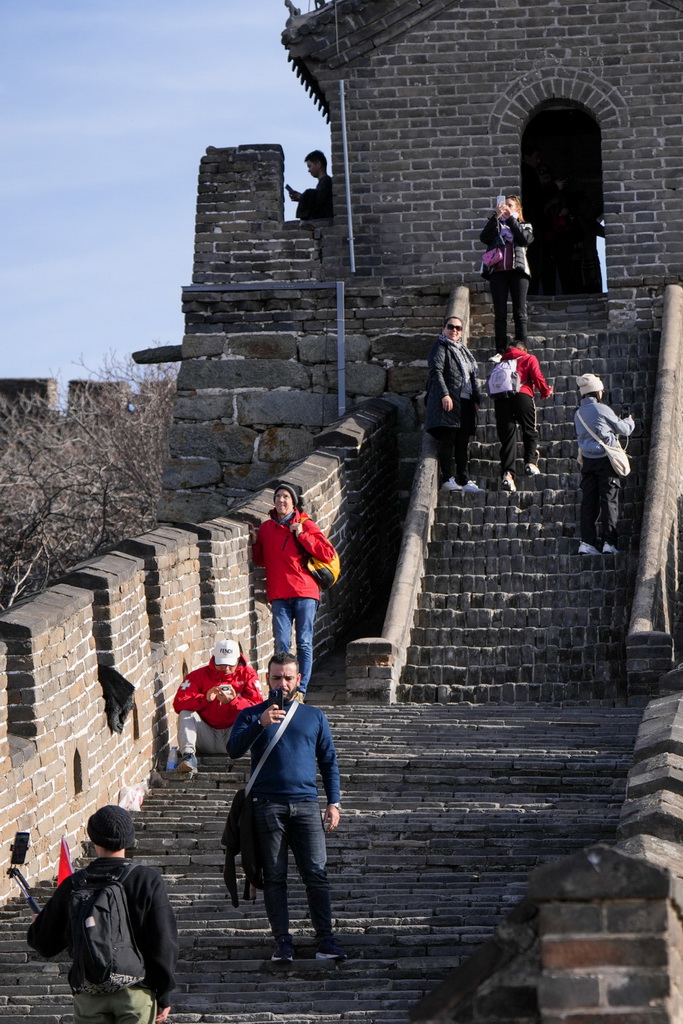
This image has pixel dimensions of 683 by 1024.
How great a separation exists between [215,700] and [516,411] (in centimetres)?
541

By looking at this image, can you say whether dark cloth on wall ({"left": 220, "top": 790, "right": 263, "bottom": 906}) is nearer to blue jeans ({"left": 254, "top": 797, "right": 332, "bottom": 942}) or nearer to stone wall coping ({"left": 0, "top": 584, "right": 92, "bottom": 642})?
blue jeans ({"left": 254, "top": 797, "right": 332, "bottom": 942})

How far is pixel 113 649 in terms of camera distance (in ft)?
33.9

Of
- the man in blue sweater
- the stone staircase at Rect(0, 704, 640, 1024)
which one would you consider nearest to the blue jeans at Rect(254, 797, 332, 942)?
the man in blue sweater

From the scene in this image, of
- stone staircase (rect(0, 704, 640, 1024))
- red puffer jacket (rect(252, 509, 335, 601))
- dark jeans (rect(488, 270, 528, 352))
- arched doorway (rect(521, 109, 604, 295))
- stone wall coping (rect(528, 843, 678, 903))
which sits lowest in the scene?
stone staircase (rect(0, 704, 640, 1024))

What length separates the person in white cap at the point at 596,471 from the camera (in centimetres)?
1415

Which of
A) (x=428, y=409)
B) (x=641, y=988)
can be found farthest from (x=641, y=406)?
(x=641, y=988)

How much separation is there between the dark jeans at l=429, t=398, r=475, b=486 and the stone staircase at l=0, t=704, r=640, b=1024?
12.2 feet

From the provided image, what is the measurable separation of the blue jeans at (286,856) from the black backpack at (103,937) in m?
1.79

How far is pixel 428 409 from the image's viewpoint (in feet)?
50.8

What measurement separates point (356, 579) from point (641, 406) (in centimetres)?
296

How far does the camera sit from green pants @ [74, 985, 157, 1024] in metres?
5.81

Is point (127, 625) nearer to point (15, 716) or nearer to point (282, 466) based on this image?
point (15, 716)

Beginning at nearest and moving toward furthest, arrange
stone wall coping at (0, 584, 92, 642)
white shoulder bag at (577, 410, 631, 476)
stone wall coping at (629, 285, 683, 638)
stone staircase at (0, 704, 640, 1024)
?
stone staircase at (0, 704, 640, 1024), stone wall coping at (0, 584, 92, 642), stone wall coping at (629, 285, 683, 638), white shoulder bag at (577, 410, 631, 476)

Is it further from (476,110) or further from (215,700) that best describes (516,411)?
(215,700)
